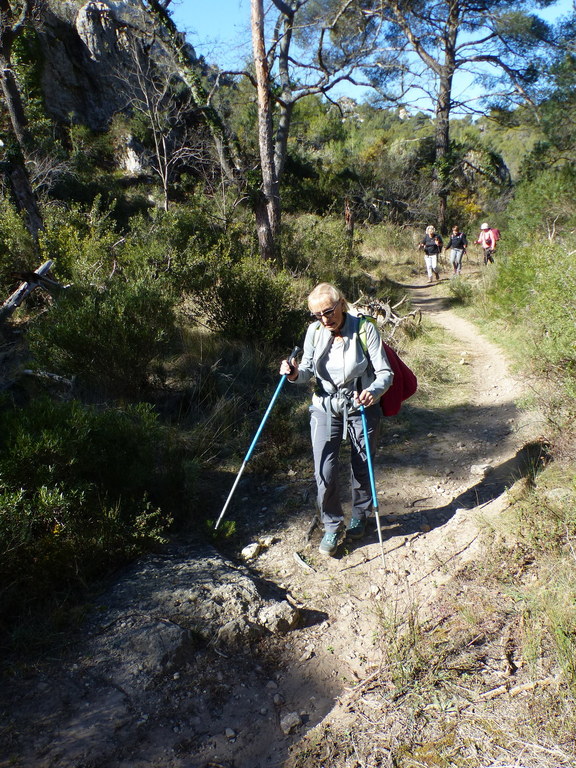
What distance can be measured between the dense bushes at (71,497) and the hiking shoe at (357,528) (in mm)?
1371

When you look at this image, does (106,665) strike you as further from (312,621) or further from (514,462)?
(514,462)

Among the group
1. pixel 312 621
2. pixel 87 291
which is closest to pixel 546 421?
pixel 312 621

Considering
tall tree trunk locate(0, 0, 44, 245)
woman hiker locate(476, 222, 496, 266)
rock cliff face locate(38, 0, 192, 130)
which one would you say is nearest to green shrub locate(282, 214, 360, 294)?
woman hiker locate(476, 222, 496, 266)

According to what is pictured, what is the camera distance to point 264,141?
33.8 feet

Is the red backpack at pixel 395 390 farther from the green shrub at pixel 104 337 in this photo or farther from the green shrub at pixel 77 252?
the green shrub at pixel 77 252

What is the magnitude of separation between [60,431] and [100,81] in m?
26.4

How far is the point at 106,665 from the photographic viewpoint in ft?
8.23

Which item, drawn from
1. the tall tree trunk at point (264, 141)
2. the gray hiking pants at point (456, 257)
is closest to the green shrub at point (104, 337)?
the tall tree trunk at point (264, 141)

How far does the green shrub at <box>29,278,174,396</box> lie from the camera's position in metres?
5.27

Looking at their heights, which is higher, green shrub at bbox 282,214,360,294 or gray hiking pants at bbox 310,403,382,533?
green shrub at bbox 282,214,360,294

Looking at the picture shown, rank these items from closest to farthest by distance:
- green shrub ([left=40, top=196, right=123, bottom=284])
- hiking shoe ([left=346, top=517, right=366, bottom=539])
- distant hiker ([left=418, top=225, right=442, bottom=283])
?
hiking shoe ([left=346, top=517, right=366, bottom=539]) < green shrub ([left=40, top=196, right=123, bottom=284]) < distant hiker ([left=418, top=225, right=442, bottom=283])

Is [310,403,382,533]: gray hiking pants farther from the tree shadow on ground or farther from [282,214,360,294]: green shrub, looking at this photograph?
[282,214,360,294]: green shrub

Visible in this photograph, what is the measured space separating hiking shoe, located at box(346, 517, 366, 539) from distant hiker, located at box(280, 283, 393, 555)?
14 cm

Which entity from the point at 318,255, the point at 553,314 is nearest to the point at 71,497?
the point at 553,314
